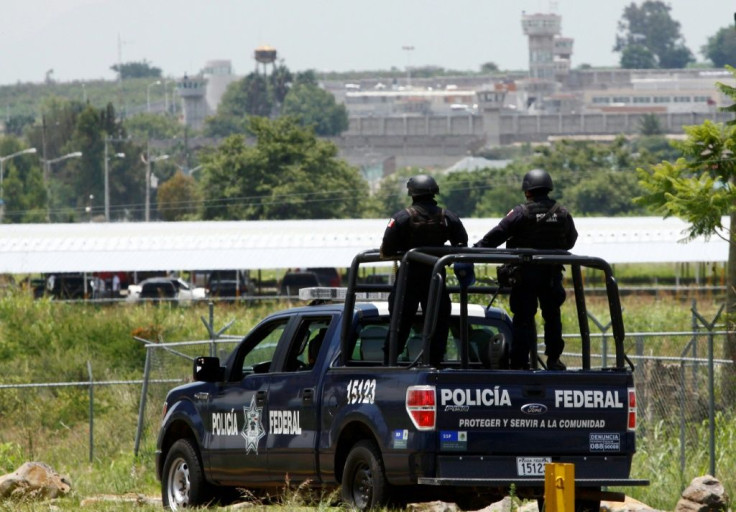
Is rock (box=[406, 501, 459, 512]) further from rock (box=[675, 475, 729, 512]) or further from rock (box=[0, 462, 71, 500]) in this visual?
rock (box=[0, 462, 71, 500])

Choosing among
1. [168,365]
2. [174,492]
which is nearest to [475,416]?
[174,492]

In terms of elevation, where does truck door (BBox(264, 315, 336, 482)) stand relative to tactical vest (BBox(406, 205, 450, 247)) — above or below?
below

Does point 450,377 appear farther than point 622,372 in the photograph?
No

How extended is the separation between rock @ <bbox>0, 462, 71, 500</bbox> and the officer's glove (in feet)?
16.7

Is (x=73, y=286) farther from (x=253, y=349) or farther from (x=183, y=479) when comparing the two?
(x=253, y=349)

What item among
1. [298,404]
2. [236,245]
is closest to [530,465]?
[298,404]

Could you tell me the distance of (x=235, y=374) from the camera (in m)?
12.6

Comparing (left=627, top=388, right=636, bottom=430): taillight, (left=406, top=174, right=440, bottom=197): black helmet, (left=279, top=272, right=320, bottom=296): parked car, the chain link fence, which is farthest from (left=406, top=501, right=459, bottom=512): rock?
(left=279, top=272, right=320, bottom=296): parked car

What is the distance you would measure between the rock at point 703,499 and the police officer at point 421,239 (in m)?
3.08

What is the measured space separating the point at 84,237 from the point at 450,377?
58.4 meters

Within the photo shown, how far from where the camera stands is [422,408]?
404 inches

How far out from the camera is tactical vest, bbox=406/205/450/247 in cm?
1133

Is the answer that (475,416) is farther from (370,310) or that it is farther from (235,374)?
(235,374)

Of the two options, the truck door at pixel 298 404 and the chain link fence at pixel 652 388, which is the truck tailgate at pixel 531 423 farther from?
the chain link fence at pixel 652 388
